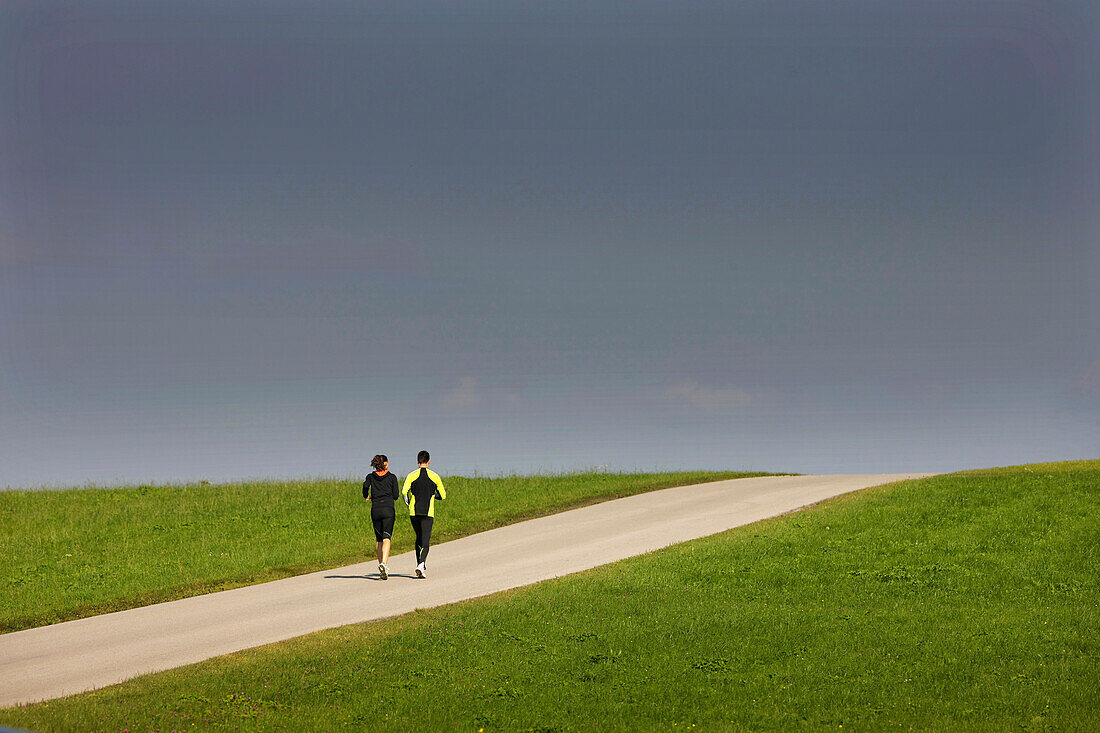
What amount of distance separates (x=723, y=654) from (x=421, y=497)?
8734mm

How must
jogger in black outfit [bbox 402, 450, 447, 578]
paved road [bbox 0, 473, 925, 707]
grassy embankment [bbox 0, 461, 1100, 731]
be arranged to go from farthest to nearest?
jogger in black outfit [bbox 402, 450, 447, 578]
paved road [bbox 0, 473, 925, 707]
grassy embankment [bbox 0, 461, 1100, 731]

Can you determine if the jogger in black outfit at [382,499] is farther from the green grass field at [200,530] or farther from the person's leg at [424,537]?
the green grass field at [200,530]

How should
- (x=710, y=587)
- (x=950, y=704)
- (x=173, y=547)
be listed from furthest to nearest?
(x=173, y=547), (x=710, y=587), (x=950, y=704)

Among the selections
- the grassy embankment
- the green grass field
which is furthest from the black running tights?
the green grass field

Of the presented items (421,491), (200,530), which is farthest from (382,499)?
(200,530)

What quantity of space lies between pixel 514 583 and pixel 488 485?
1381cm

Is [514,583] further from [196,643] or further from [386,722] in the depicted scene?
[386,722]

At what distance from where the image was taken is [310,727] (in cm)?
1095

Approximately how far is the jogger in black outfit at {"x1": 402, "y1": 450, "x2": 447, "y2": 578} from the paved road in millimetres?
809

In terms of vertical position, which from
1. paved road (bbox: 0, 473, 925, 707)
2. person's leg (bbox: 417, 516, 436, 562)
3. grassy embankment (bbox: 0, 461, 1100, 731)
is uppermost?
person's leg (bbox: 417, 516, 436, 562)

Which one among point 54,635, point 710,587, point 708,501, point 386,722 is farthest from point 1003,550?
point 54,635

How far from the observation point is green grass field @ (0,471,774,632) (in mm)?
20906

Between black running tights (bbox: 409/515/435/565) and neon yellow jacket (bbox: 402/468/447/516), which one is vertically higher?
neon yellow jacket (bbox: 402/468/447/516)

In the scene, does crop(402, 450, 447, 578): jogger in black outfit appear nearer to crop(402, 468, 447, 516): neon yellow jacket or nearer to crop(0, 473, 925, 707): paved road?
crop(402, 468, 447, 516): neon yellow jacket
